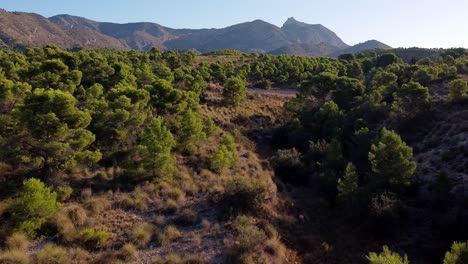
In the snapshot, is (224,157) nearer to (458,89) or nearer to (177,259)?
(177,259)

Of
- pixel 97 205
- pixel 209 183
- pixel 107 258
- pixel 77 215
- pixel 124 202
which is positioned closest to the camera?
pixel 107 258

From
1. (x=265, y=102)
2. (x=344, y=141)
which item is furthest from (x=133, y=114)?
(x=265, y=102)

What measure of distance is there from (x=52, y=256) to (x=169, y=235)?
5.03m

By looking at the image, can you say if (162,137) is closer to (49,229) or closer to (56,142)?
(56,142)

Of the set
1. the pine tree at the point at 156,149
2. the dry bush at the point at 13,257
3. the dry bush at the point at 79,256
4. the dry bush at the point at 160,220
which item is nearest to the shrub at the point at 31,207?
the dry bush at the point at 13,257

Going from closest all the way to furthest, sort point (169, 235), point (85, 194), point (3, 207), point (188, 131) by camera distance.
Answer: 1. point (3, 207)
2. point (169, 235)
3. point (85, 194)
4. point (188, 131)

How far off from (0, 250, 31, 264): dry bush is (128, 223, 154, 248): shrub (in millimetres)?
4149

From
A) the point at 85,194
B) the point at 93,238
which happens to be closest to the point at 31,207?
the point at 93,238

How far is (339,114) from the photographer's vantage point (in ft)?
118

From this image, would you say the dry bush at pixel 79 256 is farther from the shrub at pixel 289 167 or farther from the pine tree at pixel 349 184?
the shrub at pixel 289 167

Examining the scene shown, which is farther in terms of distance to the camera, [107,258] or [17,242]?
[107,258]

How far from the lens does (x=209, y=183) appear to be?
22.5 metres

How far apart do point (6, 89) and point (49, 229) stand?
42.7 ft

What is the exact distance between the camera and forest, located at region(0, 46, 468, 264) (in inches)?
584
